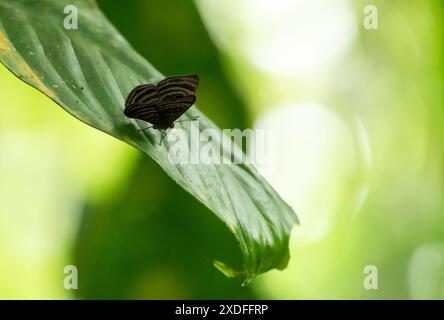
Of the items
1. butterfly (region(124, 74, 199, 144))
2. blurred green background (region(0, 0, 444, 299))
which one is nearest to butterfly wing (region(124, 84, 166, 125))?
butterfly (region(124, 74, 199, 144))

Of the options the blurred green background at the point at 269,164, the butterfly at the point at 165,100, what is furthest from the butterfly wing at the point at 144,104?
the blurred green background at the point at 269,164

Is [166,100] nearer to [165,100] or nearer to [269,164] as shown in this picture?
[165,100]

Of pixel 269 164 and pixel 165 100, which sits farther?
pixel 269 164

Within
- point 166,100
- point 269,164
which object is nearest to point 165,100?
point 166,100

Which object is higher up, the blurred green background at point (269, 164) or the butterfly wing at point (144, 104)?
the blurred green background at point (269, 164)

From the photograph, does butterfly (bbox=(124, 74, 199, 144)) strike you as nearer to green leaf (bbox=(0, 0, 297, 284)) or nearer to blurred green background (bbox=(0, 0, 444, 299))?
green leaf (bbox=(0, 0, 297, 284))

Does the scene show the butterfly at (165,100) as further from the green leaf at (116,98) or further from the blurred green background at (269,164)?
the blurred green background at (269,164)
